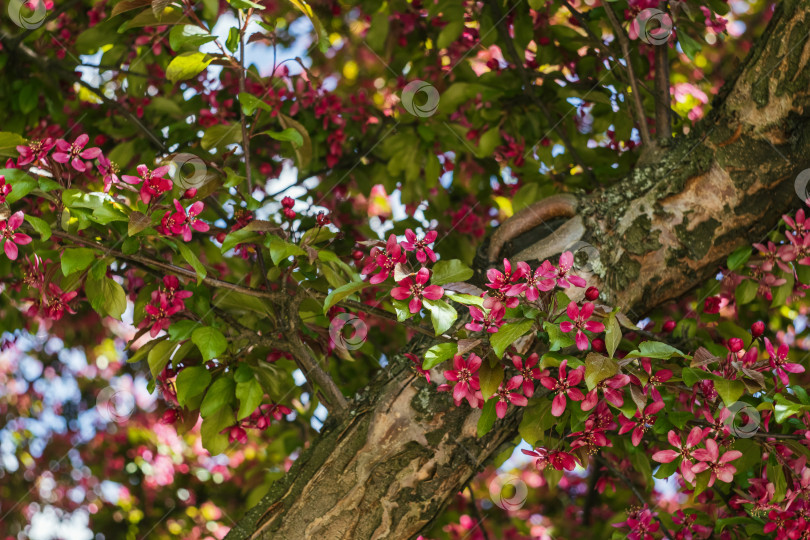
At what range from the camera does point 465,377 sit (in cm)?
124

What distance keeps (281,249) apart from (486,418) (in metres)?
0.51

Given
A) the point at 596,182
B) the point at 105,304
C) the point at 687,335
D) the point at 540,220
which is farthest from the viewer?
the point at 596,182

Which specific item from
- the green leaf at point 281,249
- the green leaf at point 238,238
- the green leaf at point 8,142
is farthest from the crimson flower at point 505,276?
the green leaf at point 8,142

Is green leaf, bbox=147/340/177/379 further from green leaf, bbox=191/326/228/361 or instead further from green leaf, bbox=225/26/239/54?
green leaf, bbox=225/26/239/54

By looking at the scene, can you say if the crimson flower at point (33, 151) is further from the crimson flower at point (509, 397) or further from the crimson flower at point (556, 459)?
the crimson flower at point (556, 459)

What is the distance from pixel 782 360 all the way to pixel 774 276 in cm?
49

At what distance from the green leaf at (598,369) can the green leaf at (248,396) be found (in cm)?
73

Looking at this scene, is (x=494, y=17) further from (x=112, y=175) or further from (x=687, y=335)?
(x=112, y=175)

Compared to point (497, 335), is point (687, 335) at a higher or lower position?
lower

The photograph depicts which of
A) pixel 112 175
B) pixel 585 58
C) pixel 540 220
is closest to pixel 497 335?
pixel 540 220

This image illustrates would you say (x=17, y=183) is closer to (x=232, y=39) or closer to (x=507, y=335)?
(x=232, y=39)

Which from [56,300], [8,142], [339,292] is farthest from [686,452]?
[8,142]

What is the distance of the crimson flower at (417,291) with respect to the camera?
1186 mm

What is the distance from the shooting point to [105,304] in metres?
1.46
